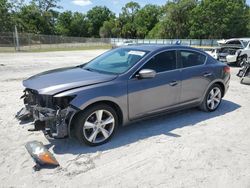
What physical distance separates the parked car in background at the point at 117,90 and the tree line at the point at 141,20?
4736cm

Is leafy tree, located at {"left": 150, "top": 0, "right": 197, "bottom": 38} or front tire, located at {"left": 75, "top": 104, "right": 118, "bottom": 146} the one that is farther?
leafy tree, located at {"left": 150, "top": 0, "right": 197, "bottom": 38}

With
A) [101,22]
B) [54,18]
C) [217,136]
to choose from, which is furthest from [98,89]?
[101,22]

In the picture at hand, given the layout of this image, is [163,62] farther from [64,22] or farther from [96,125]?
[64,22]

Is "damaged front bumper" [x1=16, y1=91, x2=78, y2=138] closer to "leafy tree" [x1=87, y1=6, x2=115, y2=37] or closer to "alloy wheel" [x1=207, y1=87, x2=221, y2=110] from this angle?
"alloy wheel" [x1=207, y1=87, x2=221, y2=110]

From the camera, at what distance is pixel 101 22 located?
103 metres

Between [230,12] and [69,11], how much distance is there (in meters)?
58.2

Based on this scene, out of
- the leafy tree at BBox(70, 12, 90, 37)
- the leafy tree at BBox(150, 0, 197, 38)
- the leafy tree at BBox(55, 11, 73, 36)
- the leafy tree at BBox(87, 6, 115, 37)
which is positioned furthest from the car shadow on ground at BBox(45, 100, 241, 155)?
the leafy tree at BBox(87, 6, 115, 37)

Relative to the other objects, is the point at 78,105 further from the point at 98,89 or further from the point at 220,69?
the point at 220,69

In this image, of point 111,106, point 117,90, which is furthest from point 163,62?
point 111,106

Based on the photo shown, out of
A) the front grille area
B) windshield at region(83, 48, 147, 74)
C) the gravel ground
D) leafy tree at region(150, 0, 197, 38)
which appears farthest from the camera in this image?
leafy tree at region(150, 0, 197, 38)

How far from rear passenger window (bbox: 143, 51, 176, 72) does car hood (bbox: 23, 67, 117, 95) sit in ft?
2.64

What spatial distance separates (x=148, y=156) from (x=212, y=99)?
2820 mm

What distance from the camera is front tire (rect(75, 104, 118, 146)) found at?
4016 mm

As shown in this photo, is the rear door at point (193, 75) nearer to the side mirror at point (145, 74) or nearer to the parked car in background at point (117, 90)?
the parked car in background at point (117, 90)
